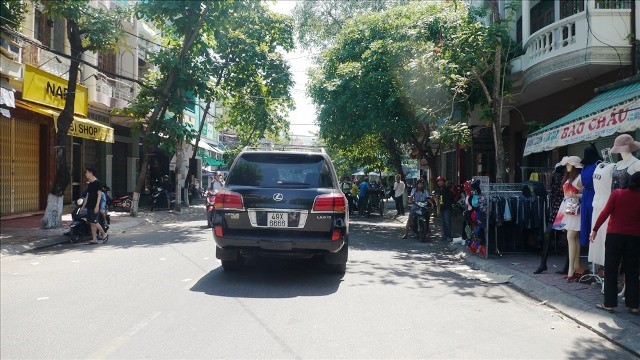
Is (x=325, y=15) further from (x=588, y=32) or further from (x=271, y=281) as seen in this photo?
(x=271, y=281)

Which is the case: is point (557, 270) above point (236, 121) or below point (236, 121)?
below

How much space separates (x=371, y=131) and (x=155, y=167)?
683 inches

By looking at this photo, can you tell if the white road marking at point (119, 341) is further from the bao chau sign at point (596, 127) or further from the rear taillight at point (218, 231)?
the bao chau sign at point (596, 127)

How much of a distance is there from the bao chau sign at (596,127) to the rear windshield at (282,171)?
16.1 feet

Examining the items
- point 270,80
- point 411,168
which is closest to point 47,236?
point 270,80

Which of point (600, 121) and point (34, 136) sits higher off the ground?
point (34, 136)

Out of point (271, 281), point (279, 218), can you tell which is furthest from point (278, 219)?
point (271, 281)

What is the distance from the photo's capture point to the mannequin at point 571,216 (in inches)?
306

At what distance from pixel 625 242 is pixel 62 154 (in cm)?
1369

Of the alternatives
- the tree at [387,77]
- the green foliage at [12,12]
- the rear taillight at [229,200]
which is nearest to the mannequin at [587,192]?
the rear taillight at [229,200]

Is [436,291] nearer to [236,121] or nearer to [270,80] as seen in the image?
[270,80]

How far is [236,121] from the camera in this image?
3250cm

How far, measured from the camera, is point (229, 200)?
7238mm

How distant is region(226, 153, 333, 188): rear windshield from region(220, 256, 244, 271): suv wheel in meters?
1.27
